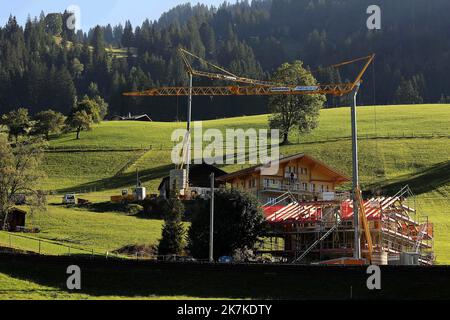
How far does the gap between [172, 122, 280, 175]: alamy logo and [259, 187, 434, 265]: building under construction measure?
1328 inches

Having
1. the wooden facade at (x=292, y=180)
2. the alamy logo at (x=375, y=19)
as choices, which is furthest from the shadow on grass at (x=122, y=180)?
the alamy logo at (x=375, y=19)

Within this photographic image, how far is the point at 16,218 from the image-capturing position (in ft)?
250

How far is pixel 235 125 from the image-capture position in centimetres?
15962

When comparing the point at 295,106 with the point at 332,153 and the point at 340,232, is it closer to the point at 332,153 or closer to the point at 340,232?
the point at 332,153

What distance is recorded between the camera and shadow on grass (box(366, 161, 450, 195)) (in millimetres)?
97188

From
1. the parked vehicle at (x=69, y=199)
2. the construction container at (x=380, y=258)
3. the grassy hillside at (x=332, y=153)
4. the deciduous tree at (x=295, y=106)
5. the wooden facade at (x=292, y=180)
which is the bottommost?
the construction container at (x=380, y=258)

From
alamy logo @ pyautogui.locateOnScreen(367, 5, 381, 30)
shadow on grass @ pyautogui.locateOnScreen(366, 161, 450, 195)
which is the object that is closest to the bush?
alamy logo @ pyautogui.locateOnScreen(367, 5, 381, 30)

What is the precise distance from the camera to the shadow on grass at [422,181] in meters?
97.2

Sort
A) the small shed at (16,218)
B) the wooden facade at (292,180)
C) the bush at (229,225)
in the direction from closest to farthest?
the bush at (229,225)
the small shed at (16,218)
the wooden facade at (292,180)

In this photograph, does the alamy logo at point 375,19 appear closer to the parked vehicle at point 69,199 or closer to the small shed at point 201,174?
the small shed at point 201,174

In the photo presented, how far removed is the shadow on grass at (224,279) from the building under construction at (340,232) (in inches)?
749
